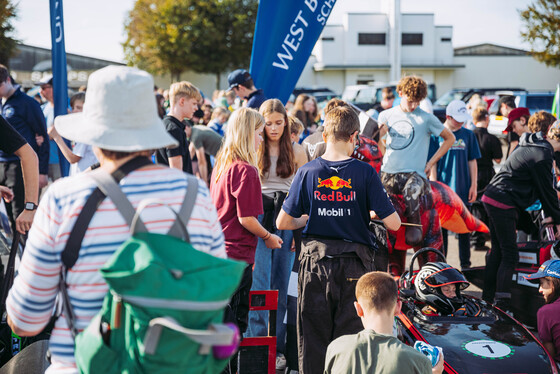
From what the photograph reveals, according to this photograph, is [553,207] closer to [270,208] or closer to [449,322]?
[449,322]

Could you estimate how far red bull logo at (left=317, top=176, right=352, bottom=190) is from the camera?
3859 mm

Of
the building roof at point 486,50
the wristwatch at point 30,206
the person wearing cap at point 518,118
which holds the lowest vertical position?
the wristwatch at point 30,206

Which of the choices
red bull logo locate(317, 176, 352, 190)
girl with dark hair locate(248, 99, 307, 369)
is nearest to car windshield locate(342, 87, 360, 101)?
girl with dark hair locate(248, 99, 307, 369)

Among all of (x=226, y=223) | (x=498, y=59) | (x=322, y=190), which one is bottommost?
(x=226, y=223)

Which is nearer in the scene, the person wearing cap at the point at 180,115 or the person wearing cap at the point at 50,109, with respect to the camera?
the person wearing cap at the point at 180,115

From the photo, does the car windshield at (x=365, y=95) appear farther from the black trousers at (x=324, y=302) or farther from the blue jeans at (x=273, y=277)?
the black trousers at (x=324, y=302)

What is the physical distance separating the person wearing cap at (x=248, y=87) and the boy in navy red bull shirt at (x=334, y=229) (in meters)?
2.18

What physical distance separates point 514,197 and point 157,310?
4.97m

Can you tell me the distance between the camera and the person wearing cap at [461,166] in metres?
7.73

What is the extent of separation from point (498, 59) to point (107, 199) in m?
59.4

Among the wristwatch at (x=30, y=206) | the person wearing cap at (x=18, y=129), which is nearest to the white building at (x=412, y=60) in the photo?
the person wearing cap at (x=18, y=129)

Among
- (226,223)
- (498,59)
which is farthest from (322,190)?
(498,59)

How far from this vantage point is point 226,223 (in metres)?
4.33

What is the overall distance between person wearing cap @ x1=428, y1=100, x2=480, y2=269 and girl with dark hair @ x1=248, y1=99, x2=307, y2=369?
9.84ft
